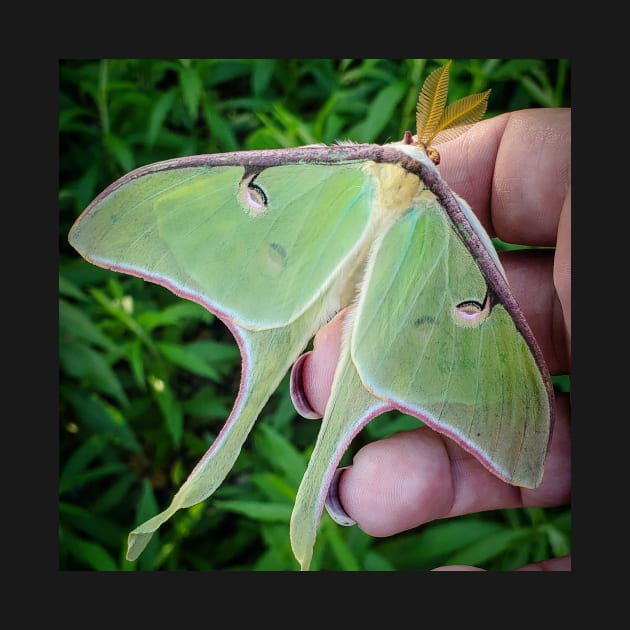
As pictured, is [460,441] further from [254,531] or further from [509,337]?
[254,531]

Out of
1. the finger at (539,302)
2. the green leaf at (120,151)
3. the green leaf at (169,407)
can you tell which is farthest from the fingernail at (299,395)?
the green leaf at (120,151)

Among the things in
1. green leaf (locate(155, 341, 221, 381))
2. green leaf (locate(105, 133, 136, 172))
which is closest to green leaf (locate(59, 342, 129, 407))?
green leaf (locate(155, 341, 221, 381))

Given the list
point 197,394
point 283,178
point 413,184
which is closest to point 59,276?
point 197,394

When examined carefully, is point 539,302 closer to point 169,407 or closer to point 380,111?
point 380,111

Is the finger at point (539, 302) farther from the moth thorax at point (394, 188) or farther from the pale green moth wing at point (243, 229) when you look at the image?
the moth thorax at point (394, 188)

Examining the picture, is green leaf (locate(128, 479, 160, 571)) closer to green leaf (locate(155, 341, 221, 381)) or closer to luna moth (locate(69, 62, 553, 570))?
green leaf (locate(155, 341, 221, 381))

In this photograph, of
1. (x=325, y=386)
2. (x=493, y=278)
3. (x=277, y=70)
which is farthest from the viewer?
(x=277, y=70)
